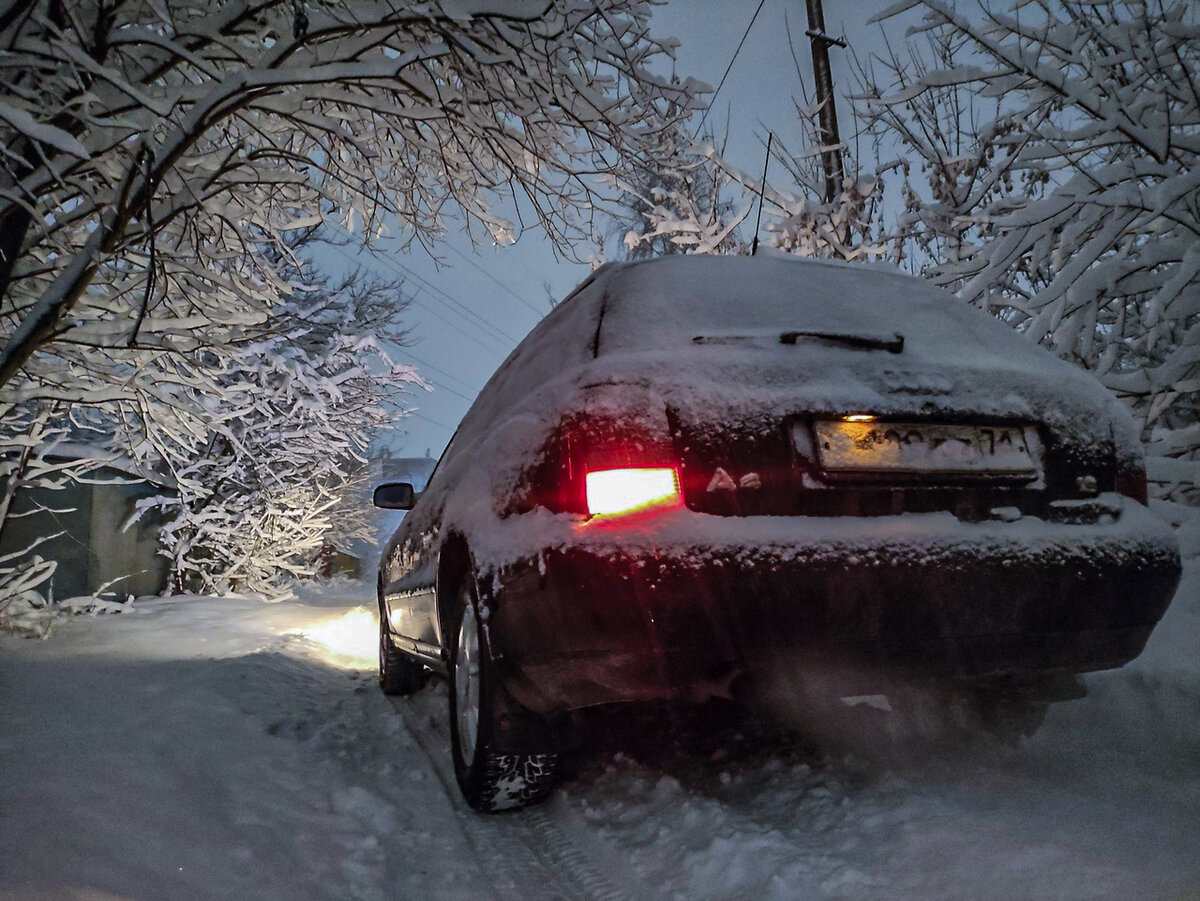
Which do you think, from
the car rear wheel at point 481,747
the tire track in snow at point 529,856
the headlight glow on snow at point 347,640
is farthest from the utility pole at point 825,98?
the tire track in snow at point 529,856

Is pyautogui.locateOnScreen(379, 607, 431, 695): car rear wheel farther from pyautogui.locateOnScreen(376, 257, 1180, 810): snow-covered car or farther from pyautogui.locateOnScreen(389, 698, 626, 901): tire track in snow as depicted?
pyautogui.locateOnScreen(376, 257, 1180, 810): snow-covered car

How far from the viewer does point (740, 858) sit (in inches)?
72.7

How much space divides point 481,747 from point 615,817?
0.45 metres

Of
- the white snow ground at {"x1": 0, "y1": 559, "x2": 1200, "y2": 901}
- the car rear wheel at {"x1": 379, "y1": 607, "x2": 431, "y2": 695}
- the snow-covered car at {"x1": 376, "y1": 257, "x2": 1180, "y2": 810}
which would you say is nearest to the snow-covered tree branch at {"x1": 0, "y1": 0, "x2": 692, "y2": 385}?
the snow-covered car at {"x1": 376, "y1": 257, "x2": 1180, "y2": 810}

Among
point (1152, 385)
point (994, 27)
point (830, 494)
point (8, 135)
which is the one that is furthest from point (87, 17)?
point (1152, 385)

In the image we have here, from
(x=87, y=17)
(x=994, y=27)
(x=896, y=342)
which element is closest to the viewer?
(x=896, y=342)

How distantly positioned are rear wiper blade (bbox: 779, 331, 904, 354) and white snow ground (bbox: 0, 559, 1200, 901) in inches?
46.3

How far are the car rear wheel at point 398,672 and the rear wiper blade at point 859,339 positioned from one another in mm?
3077

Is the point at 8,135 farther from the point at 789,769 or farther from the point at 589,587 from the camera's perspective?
the point at 789,769

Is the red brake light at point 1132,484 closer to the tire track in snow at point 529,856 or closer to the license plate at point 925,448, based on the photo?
the license plate at point 925,448

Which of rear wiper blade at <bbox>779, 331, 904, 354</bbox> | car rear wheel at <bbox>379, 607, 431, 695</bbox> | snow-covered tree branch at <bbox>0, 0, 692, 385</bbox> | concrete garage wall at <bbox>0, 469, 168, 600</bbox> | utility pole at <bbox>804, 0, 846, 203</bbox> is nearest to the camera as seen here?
rear wiper blade at <bbox>779, 331, 904, 354</bbox>

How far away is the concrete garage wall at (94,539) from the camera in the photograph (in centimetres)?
837

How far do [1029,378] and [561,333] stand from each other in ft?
4.42

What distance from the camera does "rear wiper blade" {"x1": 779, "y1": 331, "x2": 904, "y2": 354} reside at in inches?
80.0
